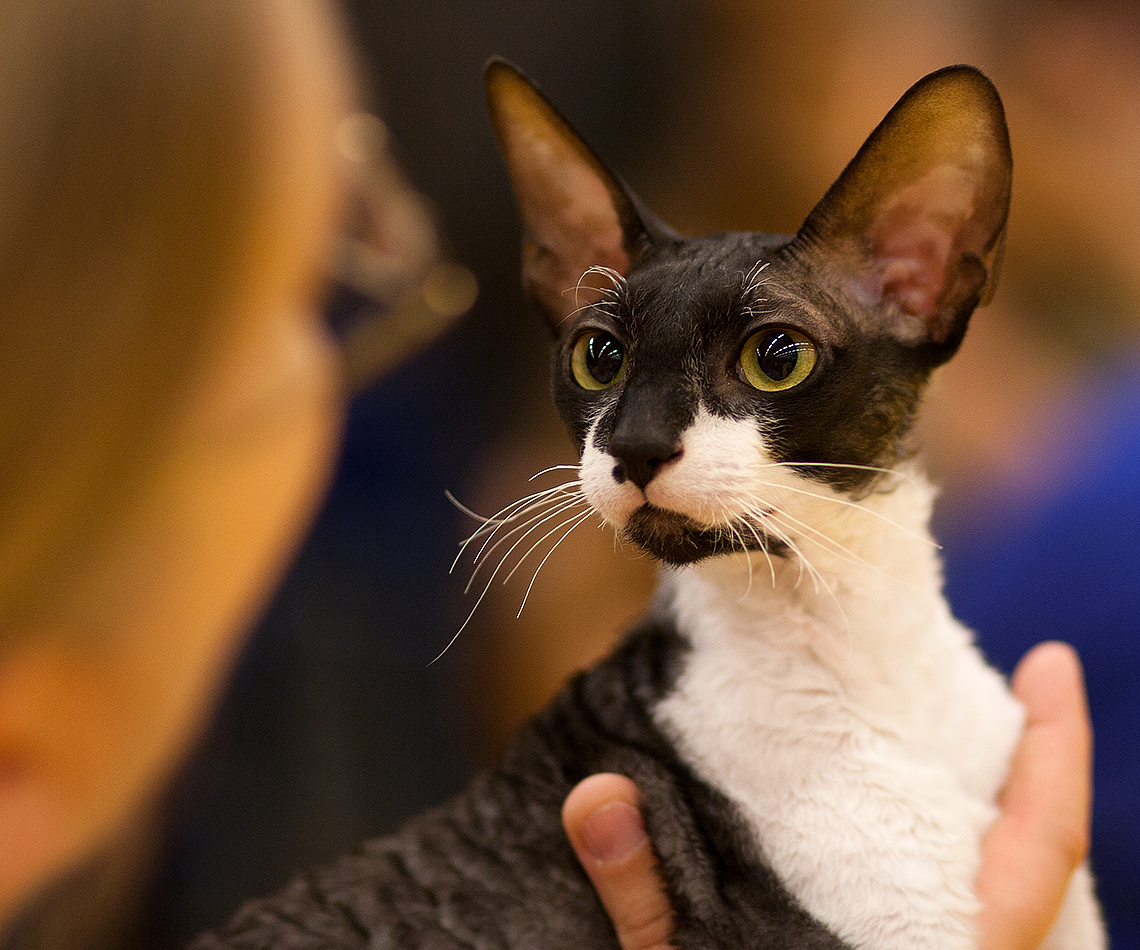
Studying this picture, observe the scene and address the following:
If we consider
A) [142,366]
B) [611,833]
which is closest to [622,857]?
[611,833]

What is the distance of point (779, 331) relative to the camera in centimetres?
69

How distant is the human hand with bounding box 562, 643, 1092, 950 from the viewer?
0.76m

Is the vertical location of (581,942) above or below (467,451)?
below

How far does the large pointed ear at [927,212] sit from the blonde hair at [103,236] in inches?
37.7

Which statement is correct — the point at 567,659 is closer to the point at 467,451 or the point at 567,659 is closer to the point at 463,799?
the point at 467,451

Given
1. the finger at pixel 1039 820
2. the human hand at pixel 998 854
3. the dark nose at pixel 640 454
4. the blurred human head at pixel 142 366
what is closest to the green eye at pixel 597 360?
the dark nose at pixel 640 454

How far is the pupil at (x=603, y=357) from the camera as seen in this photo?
763mm

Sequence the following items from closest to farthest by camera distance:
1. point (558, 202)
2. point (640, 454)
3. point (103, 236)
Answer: point (640, 454)
point (558, 202)
point (103, 236)

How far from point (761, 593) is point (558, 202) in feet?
1.51

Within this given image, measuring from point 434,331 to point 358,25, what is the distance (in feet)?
1.86

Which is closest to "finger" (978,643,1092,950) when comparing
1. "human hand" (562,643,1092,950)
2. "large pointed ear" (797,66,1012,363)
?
"human hand" (562,643,1092,950)

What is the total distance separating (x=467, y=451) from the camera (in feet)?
5.47

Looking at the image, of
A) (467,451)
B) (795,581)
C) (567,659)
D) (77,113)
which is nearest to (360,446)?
(467,451)

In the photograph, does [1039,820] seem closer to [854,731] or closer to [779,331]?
[854,731]
